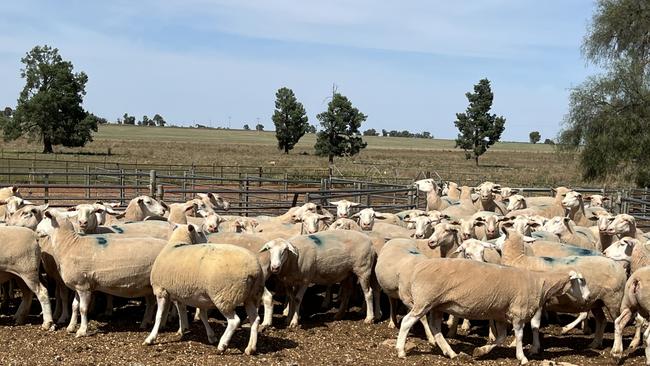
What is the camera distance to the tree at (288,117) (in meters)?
70.4

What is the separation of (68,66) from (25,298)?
53261 millimetres

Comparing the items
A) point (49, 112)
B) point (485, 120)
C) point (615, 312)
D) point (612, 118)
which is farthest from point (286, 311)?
point (485, 120)

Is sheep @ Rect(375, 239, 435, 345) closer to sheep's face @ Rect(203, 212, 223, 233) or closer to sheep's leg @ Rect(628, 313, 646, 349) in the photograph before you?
sheep's leg @ Rect(628, 313, 646, 349)

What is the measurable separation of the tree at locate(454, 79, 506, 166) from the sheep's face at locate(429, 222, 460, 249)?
2414 inches

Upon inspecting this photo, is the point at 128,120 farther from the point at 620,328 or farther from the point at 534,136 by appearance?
the point at 620,328

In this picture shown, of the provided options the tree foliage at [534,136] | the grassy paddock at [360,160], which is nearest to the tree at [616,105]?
the grassy paddock at [360,160]

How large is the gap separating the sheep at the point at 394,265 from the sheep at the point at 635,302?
2100mm

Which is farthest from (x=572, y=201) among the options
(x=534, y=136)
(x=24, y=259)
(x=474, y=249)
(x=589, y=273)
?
(x=534, y=136)

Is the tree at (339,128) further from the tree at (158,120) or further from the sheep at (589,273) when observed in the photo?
the tree at (158,120)

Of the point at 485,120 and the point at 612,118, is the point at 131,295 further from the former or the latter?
the point at 485,120

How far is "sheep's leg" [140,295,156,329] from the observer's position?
335 inches

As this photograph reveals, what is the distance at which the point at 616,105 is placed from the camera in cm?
3042

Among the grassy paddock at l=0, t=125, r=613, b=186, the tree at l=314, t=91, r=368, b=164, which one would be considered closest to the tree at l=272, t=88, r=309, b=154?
the grassy paddock at l=0, t=125, r=613, b=186

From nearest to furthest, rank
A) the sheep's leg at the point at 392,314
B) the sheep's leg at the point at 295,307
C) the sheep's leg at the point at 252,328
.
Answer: the sheep's leg at the point at 252,328 < the sheep's leg at the point at 295,307 < the sheep's leg at the point at 392,314
